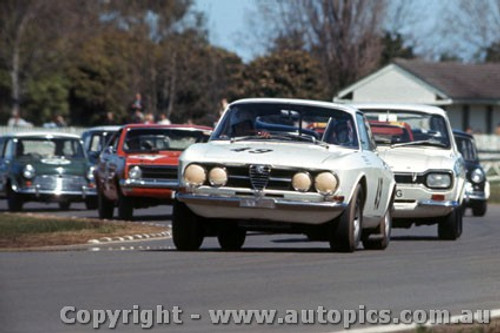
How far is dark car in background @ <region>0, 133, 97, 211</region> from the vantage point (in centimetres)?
2970

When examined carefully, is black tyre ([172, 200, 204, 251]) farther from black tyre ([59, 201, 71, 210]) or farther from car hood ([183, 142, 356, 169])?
black tyre ([59, 201, 71, 210])

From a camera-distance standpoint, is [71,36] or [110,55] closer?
[71,36]

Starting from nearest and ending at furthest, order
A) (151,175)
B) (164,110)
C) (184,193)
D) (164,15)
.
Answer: (184,193)
(151,175)
(164,110)
(164,15)

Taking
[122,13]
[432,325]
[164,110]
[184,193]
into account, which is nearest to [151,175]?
[184,193]

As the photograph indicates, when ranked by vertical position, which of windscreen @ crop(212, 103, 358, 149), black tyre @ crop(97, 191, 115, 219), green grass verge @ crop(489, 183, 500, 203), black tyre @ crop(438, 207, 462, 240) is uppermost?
windscreen @ crop(212, 103, 358, 149)

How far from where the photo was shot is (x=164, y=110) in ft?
213

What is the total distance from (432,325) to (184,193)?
542 centimetres

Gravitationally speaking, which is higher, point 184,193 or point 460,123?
point 184,193

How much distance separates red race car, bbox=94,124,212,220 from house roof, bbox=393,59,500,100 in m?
42.5

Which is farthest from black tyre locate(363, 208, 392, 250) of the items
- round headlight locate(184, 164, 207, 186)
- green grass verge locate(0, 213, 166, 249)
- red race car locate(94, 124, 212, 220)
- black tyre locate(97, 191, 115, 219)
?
black tyre locate(97, 191, 115, 219)

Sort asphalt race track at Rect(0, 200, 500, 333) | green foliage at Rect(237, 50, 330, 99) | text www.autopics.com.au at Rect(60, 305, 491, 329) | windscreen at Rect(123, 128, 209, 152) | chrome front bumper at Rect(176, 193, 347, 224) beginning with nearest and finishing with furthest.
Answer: text www.autopics.com.au at Rect(60, 305, 491, 329)
asphalt race track at Rect(0, 200, 500, 333)
chrome front bumper at Rect(176, 193, 347, 224)
windscreen at Rect(123, 128, 209, 152)
green foliage at Rect(237, 50, 330, 99)

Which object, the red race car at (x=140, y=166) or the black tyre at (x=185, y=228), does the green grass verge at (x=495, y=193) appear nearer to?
the red race car at (x=140, y=166)

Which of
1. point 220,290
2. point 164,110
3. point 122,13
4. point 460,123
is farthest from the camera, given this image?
point 122,13

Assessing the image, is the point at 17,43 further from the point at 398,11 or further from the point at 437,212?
the point at 437,212
